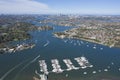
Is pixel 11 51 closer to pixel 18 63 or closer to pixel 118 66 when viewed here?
pixel 18 63

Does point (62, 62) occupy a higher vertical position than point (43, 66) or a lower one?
lower

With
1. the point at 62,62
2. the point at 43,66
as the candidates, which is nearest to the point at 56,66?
the point at 43,66

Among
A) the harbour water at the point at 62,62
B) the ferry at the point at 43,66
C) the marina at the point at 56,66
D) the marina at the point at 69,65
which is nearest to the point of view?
the harbour water at the point at 62,62

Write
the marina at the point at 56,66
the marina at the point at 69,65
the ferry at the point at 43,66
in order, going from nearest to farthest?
the ferry at the point at 43,66
the marina at the point at 56,66
the marina at the point at 69,65

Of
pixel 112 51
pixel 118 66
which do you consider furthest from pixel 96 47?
pixel 118 66

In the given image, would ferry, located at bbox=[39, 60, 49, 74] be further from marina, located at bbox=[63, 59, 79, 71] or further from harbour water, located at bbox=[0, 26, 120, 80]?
marina, located at bbox=[63, 59, 79, 71]

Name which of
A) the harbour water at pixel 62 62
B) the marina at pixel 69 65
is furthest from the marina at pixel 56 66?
the marina at pixel 69 65

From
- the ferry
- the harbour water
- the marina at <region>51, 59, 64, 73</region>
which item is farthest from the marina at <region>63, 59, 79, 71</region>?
the ferry

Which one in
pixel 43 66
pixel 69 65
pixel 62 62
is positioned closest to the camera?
pixel 43 66

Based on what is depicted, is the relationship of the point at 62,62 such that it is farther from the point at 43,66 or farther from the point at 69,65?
the point at 43,66

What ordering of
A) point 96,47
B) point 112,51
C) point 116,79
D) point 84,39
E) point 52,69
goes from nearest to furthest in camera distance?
point 116,79 → point 52,69 → point 112,51 → point 96,47 → point 84,39

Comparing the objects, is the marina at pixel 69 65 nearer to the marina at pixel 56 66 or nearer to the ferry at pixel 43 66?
the marina at pixel 56 66
